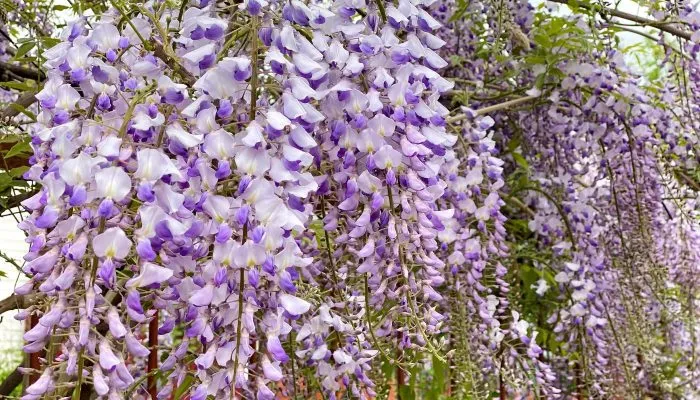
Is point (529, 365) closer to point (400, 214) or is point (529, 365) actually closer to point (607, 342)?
point (607, 342)

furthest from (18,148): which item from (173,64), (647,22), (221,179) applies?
(647,22)

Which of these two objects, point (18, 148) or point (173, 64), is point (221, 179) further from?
point (18, 148)

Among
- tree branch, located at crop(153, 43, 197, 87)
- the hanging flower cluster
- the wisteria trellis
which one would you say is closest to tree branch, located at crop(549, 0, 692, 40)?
the wisteria trellis

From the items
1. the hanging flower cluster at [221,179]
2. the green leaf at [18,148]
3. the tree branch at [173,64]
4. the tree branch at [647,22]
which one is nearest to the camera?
the hanging flower cluster at [221,179]

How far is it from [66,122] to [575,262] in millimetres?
1407

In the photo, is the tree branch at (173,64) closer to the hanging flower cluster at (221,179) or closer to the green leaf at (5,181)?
the hanging flower cluster at (221,179)

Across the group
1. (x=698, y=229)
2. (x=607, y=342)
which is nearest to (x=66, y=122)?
(x=607, y=342)

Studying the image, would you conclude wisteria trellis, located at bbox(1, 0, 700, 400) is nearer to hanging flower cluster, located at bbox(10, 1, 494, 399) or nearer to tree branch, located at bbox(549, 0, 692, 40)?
hanging flower cluster, located at bbox(10, 1, 494, 399)

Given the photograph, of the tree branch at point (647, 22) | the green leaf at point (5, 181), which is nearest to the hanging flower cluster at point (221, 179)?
the green leaf at point (5, 181)

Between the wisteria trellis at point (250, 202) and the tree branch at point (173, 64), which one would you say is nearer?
the wisteria trellis at point (250, 202)

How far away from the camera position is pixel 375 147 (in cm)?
99

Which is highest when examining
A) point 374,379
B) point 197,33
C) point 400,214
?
point 197,33

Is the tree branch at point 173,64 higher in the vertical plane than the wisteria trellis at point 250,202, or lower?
higher

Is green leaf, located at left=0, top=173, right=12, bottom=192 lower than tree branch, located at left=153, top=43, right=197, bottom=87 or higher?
higher
